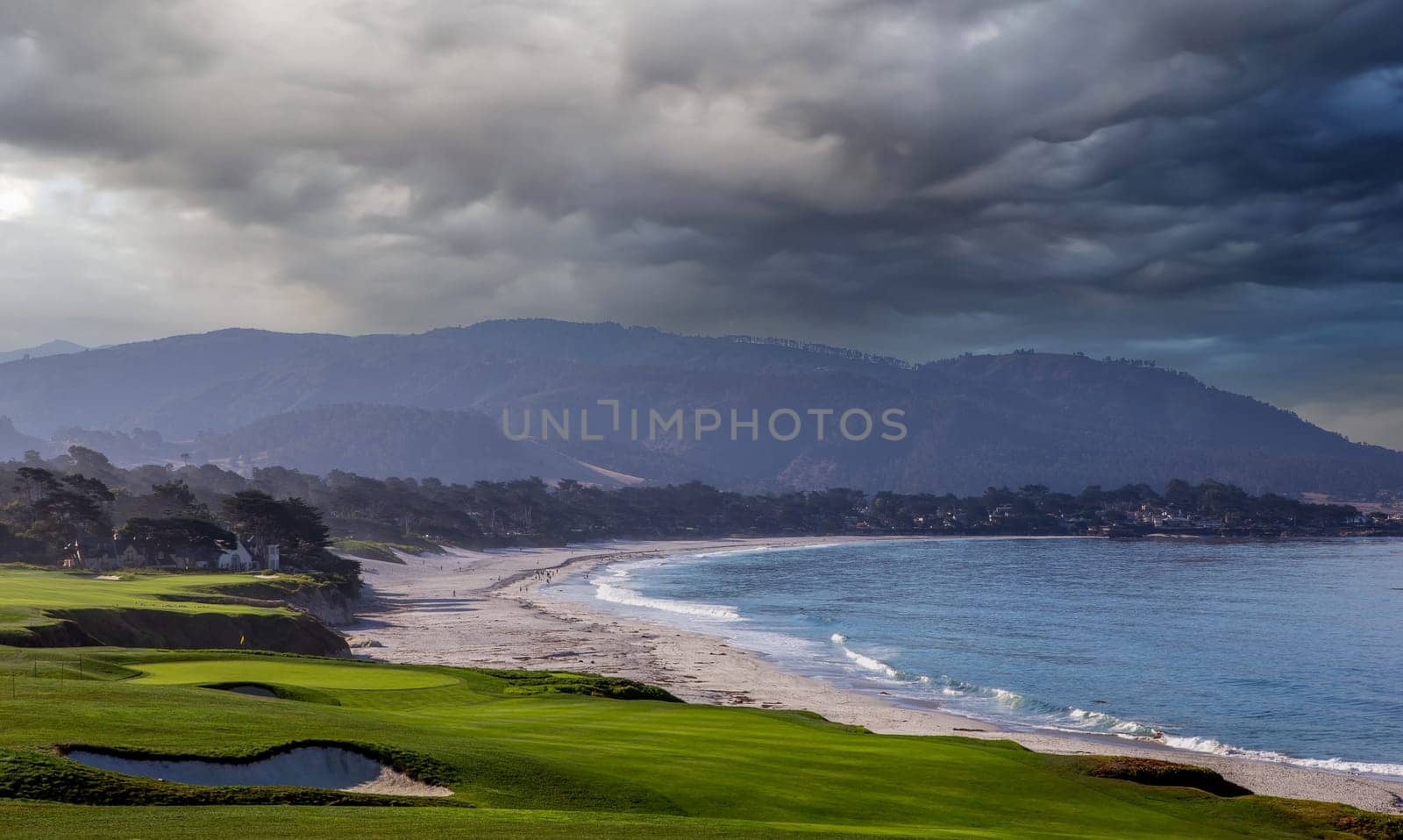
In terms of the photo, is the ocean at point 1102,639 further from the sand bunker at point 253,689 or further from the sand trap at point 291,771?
the sand trap at point 291,771

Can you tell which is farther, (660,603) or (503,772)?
(660,603)

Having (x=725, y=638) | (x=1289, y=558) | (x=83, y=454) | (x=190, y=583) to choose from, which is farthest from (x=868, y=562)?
(x=83, y=454)

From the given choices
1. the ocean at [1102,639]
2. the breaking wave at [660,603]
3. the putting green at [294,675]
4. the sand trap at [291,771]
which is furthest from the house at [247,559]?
the sand trap at [291,771]

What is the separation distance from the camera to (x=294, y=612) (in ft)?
169

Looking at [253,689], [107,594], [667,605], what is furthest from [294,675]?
[667,605]

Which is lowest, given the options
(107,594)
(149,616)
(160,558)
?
(160,558)

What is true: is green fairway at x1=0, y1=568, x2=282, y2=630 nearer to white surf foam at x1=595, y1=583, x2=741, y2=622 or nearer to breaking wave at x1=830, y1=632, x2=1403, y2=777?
breaking wave at x1=830, y1=632, x2=1403, y2=777

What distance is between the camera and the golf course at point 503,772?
1339cm

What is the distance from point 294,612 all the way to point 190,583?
15391 mm

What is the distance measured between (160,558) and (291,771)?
7836 centimetres

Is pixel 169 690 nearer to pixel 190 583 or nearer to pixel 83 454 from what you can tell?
pixel 190 583

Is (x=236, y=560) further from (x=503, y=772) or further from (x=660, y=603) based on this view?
(x=503, y=772)

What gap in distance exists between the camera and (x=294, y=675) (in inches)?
1194

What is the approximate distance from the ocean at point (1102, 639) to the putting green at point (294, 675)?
24.4 meters
